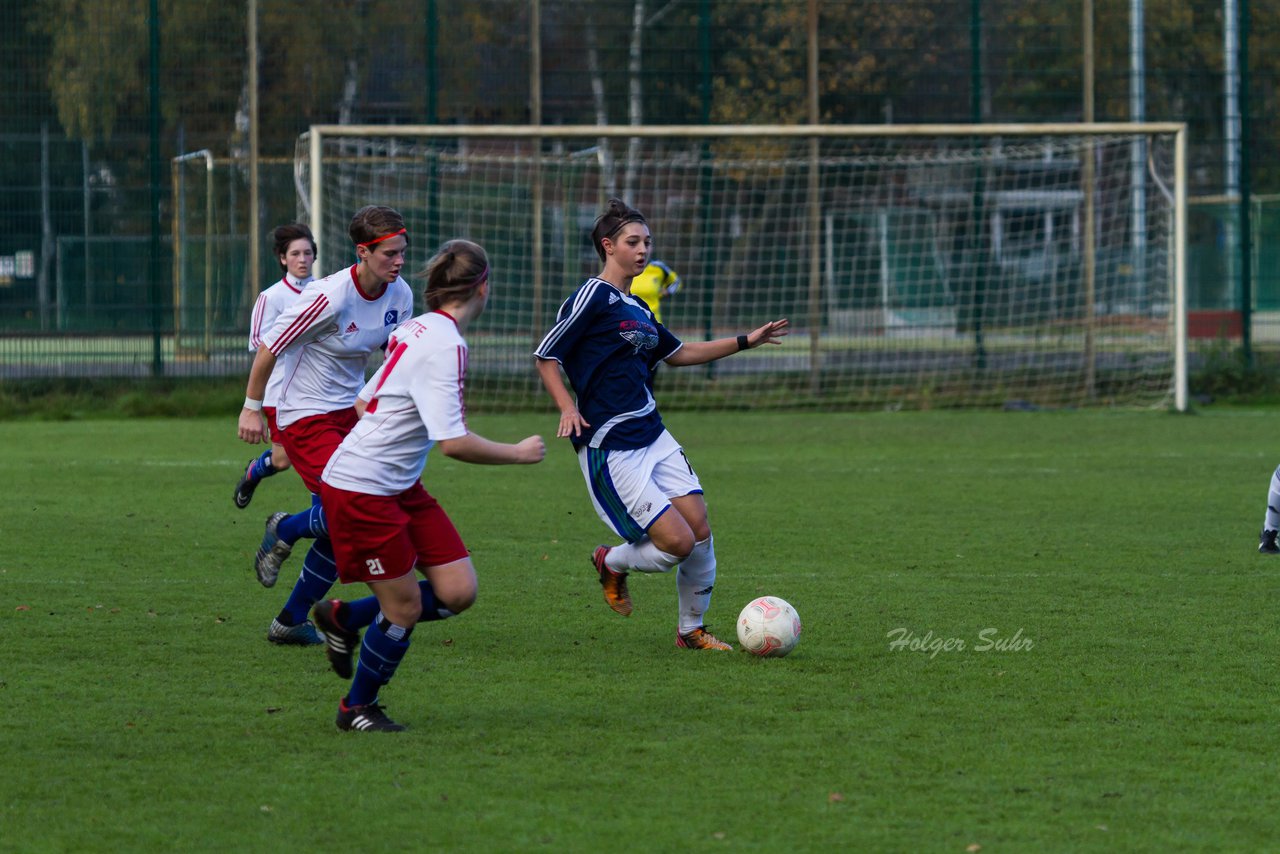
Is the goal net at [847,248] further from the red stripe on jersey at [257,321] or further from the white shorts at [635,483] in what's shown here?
the white shorts at [635,483]

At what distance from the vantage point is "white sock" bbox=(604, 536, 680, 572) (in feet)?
20.9

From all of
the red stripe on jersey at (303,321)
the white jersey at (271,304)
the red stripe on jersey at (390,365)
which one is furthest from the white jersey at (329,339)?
the red stripe on jersey at (390,365)

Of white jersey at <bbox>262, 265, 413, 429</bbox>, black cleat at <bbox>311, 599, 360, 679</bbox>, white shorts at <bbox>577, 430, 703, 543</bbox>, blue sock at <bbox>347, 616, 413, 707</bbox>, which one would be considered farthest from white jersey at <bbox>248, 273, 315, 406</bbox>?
blue sock at <bbox>347, 616, 413, 707</bbox>

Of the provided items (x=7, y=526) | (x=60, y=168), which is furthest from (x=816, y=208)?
(x=7, y=526)

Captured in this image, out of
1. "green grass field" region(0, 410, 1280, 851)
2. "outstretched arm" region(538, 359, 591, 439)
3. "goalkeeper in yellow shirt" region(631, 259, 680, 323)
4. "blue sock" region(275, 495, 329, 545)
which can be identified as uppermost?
"goalkeeper in yellow shirt" region(631, 259, 680, 323)

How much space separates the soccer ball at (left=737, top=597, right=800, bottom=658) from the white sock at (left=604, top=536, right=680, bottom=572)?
379 mm

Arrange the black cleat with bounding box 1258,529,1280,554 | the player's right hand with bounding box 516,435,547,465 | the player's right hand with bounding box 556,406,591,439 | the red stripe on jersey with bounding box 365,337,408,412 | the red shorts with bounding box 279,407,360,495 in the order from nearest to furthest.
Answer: the player's right hand with bounding box 516,435,547,465 < the red stripe on jersey with bounding box 365,337,408,412 < the player's right hand with bounding box 556,406,591,439 < the red shorts with bounding box 279,407,360,495 < the black cleat with bounding box 1258,529,1280,554

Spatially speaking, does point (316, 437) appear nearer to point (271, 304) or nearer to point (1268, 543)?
point (271, 304)

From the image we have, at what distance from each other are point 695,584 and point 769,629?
0.39 metres

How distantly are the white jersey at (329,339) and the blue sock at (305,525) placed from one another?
409mm

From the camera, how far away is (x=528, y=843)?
3.97m

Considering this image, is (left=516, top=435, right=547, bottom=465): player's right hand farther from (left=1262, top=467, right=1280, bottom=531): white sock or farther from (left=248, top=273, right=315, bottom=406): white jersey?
(left=1262, top=467, right=1280, bottom=531): white sock

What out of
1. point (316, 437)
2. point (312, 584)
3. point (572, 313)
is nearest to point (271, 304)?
point (316, 437)

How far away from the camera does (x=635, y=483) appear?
632 centimetres
